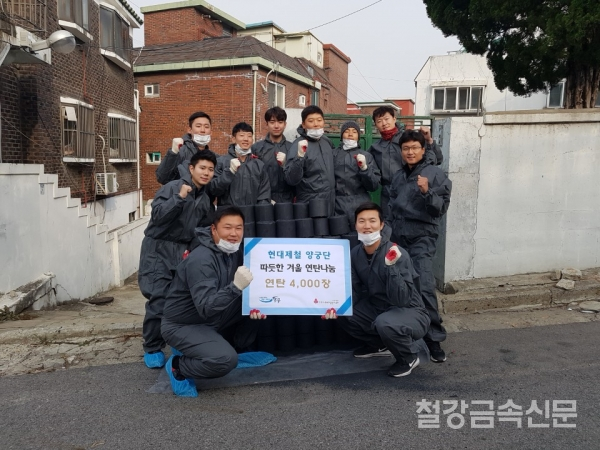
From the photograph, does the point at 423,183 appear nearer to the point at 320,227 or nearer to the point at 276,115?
the point at 320,227

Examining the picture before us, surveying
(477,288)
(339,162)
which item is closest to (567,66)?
(477,288)

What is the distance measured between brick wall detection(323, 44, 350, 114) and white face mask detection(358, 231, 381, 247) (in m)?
22.9

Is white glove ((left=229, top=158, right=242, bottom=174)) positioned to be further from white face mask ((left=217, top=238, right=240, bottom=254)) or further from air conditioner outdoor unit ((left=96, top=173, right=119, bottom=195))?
air conditioner outdoor unit ((left=96, top=173, right=119, bottom=195))

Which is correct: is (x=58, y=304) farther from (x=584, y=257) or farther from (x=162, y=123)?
(x=162, y=123)

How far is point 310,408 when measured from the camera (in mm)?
3402

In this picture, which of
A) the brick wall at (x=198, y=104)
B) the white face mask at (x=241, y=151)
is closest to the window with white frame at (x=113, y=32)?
the brick wall at (x=198, y=104)

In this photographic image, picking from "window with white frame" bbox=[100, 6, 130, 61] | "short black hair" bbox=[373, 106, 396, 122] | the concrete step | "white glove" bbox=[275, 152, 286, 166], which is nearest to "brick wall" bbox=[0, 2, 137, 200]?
"window with white frame" bbox=[100, 6, 130, 61]

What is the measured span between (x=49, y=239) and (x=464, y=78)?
59.6 ft

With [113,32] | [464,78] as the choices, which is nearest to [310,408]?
[113,32]

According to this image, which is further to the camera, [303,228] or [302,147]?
[302,147]

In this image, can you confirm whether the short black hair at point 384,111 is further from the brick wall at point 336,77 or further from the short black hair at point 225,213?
the brick wall at point 336,77

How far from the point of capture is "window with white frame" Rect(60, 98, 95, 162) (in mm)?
10133

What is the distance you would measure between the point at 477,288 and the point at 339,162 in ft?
7.73

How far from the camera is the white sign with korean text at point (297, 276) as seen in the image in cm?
382
